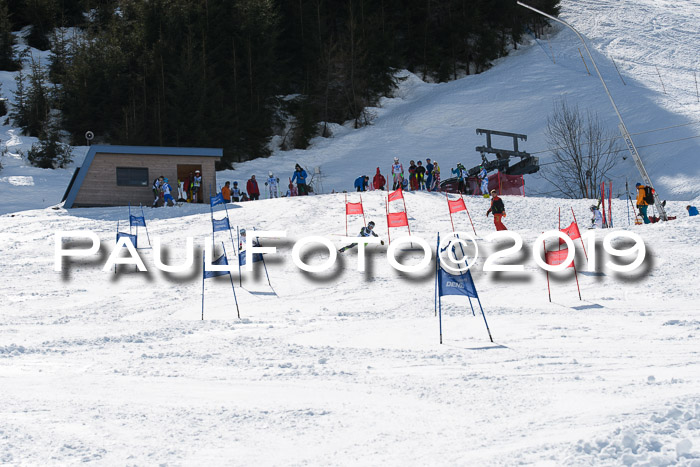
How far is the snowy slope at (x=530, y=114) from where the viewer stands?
1511 inches

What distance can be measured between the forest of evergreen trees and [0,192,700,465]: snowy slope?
29.1 metres

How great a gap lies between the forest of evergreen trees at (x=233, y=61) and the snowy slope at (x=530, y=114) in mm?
1863

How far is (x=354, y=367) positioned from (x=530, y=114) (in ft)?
132

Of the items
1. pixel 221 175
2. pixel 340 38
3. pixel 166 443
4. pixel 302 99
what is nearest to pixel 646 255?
pixel 166 443

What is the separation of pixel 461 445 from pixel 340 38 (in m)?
51.3

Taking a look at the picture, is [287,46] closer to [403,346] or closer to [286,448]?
[403,346]

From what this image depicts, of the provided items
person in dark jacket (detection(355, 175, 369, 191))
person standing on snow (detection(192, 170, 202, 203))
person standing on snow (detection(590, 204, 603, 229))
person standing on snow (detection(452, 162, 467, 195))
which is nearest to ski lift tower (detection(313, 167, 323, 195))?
person in dark jacket (detection(355, 175, 369, 191))

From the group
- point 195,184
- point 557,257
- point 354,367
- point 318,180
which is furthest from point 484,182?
point 354,367

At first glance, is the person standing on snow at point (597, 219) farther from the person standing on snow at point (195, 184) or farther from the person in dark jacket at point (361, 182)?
the person standing on snow at point (195, 184)

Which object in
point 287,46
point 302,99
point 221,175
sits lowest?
point 221,175

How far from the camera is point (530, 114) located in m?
47.1

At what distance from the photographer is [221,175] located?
41562mm

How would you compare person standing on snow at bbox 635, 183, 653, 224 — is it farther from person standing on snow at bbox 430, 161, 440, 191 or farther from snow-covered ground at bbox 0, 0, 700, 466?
person standing on snow at bbox 430, 161, 440, 191

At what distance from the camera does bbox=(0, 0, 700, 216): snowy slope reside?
3838 centimetres
